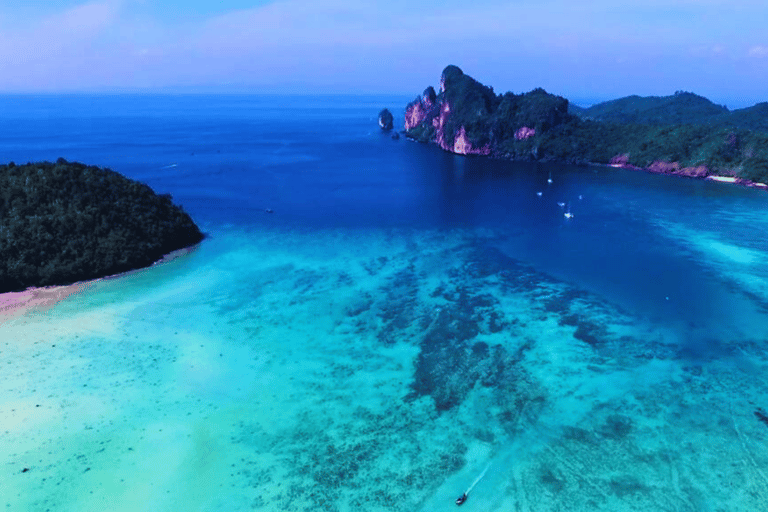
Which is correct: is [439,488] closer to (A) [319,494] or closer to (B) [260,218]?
(A) [319,494]

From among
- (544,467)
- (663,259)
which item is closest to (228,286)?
(544,467)

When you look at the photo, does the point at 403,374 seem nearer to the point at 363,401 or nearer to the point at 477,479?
the point at 363,401

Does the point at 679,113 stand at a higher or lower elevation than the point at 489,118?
higher

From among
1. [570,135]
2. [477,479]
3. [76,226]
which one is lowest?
[477,479]

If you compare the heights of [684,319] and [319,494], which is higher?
[684,319]

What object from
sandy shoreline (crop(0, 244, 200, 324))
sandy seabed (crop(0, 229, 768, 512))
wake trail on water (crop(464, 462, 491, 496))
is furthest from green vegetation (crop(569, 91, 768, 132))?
sandy shoreline (crop(0, 244, 200, 324))

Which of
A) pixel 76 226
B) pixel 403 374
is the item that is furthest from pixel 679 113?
pixel 76 226

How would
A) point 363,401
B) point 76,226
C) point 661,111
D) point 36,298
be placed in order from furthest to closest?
1. point 661,111
2. point 76,226
3. point 36,298
4. point 363,401
